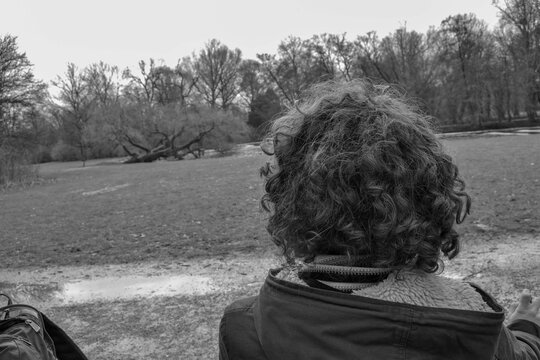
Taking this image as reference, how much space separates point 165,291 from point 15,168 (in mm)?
24763

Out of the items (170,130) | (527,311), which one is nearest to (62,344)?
(527,311)

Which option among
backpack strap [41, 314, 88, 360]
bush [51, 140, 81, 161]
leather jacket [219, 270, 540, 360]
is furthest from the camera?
bush [51, 140, 81, 161]

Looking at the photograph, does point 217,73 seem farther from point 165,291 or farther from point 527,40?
point 165,291

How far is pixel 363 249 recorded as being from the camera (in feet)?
4.38

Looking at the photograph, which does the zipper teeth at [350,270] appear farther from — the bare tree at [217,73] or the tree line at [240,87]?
the bare tree at [217,73]

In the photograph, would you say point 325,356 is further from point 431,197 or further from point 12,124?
point 12,124

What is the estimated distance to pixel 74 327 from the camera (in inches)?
178

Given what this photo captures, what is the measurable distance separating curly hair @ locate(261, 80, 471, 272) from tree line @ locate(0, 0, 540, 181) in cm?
3075

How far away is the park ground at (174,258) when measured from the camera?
4332 millimetres

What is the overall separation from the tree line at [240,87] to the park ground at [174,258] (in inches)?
852

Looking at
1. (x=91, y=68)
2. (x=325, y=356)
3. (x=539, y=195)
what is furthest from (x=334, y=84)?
(x=91, y=68)

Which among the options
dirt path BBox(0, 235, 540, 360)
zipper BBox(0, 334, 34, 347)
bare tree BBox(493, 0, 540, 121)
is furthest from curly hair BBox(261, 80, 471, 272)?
bare tree BBox(493, 0, 540, 121)

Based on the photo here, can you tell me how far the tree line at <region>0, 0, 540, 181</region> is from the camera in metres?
43.5

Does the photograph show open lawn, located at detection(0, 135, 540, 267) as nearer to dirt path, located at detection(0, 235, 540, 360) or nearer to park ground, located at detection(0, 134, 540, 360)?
park ground, located at detection(0, 134, 540, 360)
